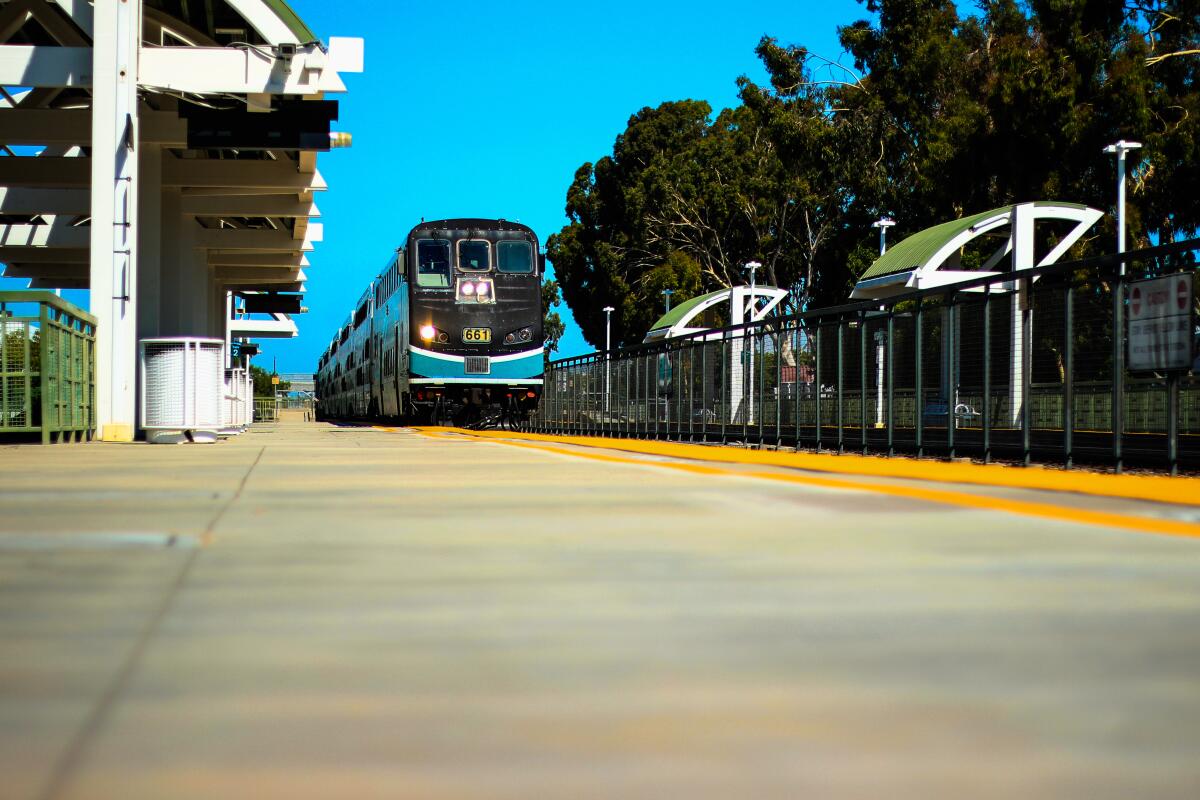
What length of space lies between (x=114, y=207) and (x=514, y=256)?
988cm

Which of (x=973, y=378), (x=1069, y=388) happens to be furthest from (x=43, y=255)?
(x=1069, y=388)

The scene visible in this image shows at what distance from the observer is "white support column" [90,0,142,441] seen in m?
16.6

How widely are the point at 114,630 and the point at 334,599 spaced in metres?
0.60

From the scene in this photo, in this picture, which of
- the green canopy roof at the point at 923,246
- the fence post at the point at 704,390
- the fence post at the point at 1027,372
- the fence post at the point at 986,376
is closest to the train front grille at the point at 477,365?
the fence post at the point at 704,390

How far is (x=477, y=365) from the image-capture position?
25.7 meters

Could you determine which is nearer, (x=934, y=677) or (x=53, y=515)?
(x=934, y=677)

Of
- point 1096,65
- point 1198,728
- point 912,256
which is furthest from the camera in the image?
point 1096,65

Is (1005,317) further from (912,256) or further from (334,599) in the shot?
(912,256)

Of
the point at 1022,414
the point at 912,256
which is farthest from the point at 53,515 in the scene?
the point at 912,256

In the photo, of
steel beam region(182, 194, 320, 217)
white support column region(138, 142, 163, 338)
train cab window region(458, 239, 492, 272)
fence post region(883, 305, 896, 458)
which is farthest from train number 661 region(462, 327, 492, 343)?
fence post region(883, 305, 896, 458)

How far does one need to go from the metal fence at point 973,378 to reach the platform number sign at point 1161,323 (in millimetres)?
118

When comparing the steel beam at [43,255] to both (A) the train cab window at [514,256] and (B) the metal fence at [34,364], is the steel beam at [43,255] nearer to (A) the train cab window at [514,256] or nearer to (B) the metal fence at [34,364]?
(A) the train cab window at [514,256]

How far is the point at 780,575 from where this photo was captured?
3.94 meters

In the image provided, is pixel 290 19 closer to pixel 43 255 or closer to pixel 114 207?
pixel 114 207
